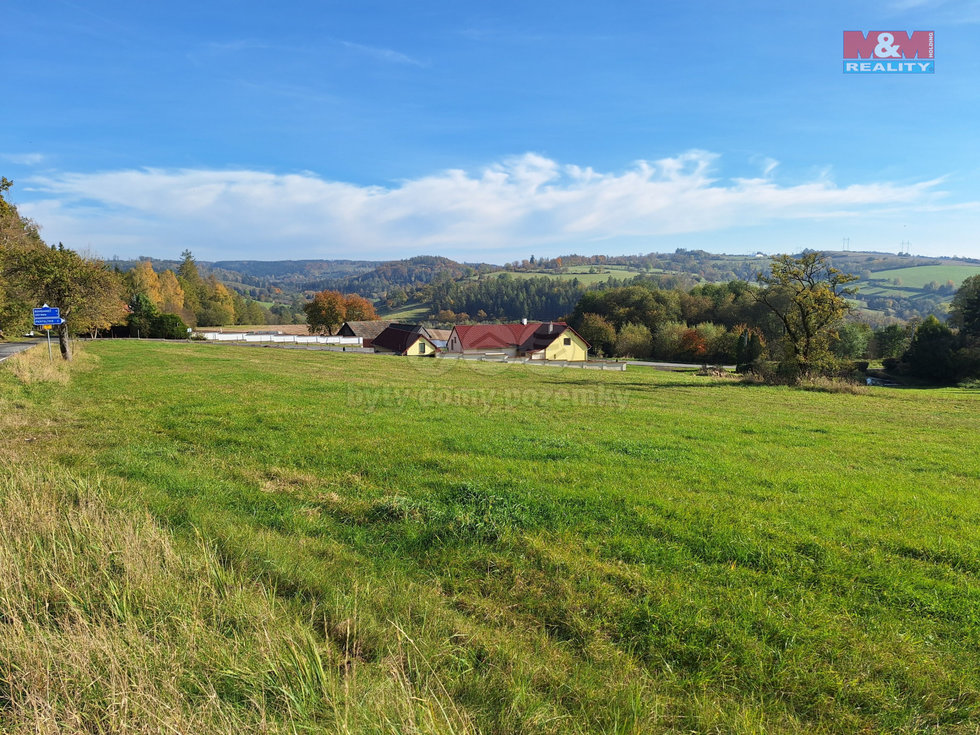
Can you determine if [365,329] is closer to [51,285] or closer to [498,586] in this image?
[51,285]

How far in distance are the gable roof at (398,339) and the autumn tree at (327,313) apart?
27.8 m

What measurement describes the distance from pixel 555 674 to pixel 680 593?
1577 millimetres

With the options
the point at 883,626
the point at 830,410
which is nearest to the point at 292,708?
the point at 883,626

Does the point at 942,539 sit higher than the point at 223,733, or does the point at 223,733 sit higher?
the point at 223,733

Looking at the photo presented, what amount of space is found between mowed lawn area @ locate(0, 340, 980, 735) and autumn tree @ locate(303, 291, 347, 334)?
92292mm

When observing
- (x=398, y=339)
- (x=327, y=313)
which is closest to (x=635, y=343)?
(x=398, y=339)

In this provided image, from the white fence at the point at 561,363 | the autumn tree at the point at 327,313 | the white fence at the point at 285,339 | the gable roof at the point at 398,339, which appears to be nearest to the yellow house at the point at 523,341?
the white fence at the point at 561,363

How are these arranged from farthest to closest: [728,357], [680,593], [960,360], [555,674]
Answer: [728,357], [960,360], [680,593], [555,674]

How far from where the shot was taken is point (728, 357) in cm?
6556

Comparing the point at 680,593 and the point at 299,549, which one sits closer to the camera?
the point at 680,593

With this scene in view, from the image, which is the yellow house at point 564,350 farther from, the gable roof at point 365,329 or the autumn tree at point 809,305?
the autumn tree at point 809,305

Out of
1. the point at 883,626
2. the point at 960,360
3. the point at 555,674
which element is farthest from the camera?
the point at 960,360

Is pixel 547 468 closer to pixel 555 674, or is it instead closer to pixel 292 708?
pixel 555 674

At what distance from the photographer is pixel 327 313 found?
98.8 m
